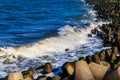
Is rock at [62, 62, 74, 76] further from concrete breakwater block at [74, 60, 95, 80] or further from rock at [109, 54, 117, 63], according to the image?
rock at [109, 54, 117, 63]

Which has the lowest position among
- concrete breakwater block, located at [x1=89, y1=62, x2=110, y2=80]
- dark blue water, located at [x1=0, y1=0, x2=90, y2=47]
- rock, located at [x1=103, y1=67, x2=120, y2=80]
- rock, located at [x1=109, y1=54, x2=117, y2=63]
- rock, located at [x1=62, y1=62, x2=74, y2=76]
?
rock, located at [x1=103, y1=67, x2=120, y2=80]

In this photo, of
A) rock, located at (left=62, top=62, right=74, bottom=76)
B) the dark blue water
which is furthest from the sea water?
rock, located at (left=62, top=62, right=74, bottom=76)

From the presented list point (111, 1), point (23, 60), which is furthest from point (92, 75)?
point (111, 1)

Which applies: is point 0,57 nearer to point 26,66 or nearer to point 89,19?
point 26,66

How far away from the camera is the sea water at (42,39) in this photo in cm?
2017

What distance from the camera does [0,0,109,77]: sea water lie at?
20172 millimetres

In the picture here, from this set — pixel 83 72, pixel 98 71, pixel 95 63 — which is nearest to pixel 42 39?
pixel 95 63

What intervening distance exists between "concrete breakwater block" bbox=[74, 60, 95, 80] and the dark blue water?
12267 millimetres

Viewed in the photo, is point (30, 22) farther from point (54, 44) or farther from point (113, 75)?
point (113, 75)

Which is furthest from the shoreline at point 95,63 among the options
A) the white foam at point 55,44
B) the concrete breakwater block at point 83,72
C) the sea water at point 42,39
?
the white foam at point 55,44

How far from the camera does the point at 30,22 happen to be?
35.4m

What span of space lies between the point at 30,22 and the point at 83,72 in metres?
23.9

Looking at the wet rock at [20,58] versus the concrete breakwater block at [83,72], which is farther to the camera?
the wet rock at [20,58]

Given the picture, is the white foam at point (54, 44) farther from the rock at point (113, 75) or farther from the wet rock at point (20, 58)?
the rock at point (113, 75)
